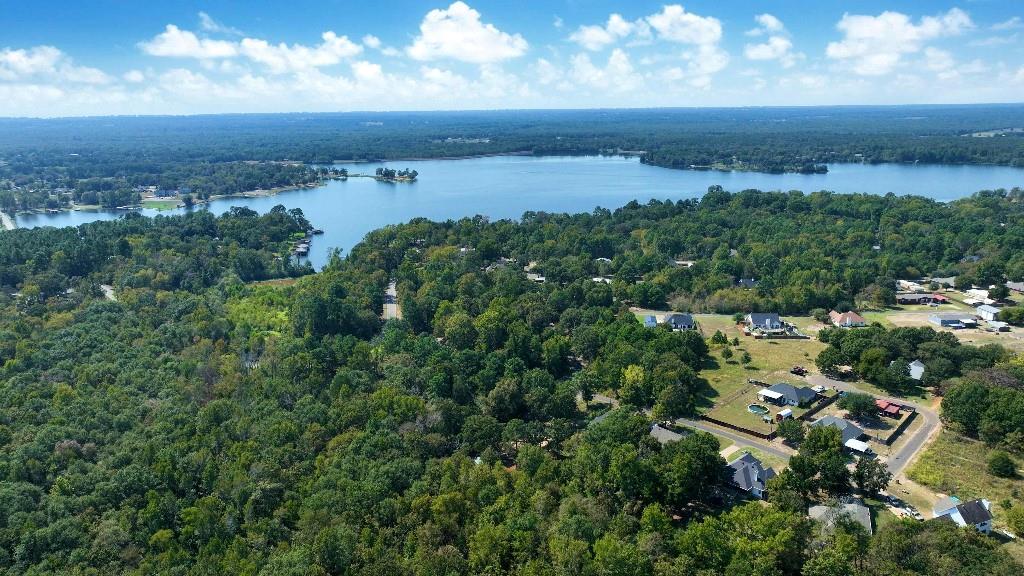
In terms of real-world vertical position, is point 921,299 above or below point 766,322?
above

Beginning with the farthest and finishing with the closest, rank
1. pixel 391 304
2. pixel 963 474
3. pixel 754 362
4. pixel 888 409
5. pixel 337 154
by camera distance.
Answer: pixel 337 154 → pixel 391 304 → pixel 754 362 → pixel 888 409 → pixel 963 474

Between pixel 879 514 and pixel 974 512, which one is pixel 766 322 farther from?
pixel 974 512

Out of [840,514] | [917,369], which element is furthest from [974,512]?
[917,369]

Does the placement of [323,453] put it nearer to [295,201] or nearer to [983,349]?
[983,349]

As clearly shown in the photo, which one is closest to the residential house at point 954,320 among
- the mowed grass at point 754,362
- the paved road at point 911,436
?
the mowed grass at point 754,362

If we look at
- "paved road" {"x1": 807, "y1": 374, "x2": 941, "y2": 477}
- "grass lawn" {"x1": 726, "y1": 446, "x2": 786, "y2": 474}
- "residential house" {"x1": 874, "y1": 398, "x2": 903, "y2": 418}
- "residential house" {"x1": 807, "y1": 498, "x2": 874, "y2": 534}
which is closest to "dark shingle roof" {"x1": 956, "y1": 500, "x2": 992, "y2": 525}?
"residential house" {"x1": 807, "y1": 498, "x2": 874, "y2": 534}

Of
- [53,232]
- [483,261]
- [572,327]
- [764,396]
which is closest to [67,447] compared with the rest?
[572,327]
